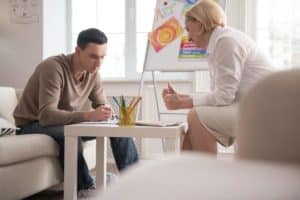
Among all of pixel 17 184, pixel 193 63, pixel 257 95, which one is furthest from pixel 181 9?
pixel 257 95

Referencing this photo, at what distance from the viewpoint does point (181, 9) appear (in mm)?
3279

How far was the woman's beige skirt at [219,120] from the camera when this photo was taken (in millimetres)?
1888

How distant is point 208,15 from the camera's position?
2145 mm

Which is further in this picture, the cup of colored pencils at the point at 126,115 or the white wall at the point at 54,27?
the white wall at the point at 54,27

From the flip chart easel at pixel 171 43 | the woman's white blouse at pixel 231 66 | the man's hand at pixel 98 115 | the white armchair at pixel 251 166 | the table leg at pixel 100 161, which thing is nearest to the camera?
the white armchair at pixel 251 166

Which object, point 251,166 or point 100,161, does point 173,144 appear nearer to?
point 100,161

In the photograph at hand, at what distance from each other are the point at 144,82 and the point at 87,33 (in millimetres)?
1396

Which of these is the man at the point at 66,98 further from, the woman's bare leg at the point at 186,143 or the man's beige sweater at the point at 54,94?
the woman's bare leg at the point at 186,143

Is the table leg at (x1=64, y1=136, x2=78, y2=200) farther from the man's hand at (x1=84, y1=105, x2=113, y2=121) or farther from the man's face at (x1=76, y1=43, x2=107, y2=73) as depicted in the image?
the man's face at (x1=76, y1=43, x2=107, y2=73)

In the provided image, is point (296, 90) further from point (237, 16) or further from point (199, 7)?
point (237, 16)

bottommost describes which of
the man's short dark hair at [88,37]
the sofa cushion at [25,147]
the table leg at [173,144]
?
the sofa cushion at [25,147]

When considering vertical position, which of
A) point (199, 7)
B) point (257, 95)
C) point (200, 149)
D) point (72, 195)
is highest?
point (199, 7)

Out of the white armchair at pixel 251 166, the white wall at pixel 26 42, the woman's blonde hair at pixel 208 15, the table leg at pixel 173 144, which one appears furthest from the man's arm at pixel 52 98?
the white armchair at pixel 251 166

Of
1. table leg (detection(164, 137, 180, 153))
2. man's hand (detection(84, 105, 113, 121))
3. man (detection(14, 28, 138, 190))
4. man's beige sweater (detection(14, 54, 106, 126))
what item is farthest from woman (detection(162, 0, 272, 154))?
man's beige sweater (detection(14, 54, 106, 126))
